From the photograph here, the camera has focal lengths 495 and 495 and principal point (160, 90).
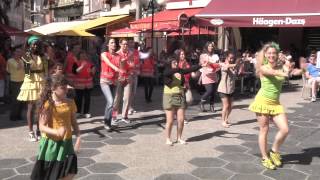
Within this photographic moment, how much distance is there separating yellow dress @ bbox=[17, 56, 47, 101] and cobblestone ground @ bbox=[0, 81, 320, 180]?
0.68 meters

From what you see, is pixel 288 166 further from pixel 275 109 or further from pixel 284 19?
pixel 284 19

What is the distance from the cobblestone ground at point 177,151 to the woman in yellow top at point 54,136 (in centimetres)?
133

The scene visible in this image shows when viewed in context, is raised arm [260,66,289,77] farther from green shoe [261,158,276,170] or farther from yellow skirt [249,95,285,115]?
green shoe [261,158,276,170]

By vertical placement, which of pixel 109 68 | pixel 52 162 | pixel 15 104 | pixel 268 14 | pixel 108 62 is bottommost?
pixel 15 104

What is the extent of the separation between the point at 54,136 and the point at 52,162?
230 mm

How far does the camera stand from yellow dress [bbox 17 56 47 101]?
748 cm

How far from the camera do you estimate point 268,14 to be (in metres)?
13.3

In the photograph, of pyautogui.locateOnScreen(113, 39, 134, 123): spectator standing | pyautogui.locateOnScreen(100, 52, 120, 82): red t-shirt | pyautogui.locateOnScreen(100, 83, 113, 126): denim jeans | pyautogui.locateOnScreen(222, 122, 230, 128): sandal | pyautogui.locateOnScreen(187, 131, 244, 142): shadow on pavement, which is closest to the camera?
pyautogui.locateOnScreen(187, 131, 244, 142): shadow on pavement

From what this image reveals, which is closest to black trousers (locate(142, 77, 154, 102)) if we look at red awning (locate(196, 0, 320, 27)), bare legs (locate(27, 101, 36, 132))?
red awning (locate(196, 0, 320, 27))

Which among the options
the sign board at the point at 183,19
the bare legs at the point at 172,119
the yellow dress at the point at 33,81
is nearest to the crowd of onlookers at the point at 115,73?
the yellow dress at the point at 33,81

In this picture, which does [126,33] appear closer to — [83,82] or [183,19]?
[183,19]

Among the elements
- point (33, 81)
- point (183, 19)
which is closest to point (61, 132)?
point (33, 81)

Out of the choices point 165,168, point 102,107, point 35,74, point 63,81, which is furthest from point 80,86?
point 63,81

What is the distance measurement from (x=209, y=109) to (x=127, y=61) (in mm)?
2917
